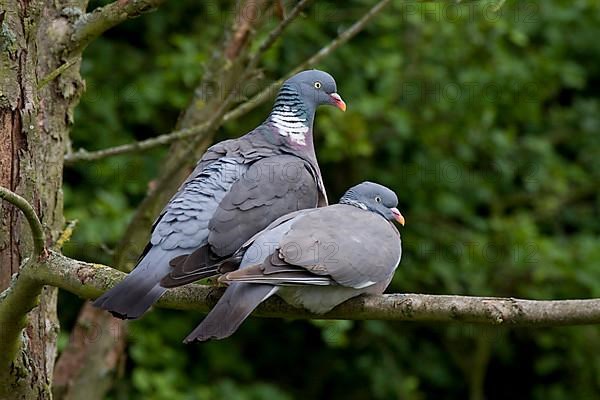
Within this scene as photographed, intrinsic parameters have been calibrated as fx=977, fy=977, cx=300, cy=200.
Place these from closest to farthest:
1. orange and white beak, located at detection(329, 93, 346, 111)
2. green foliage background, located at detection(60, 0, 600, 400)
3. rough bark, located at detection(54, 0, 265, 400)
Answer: orange and white beak, located at detection(329, 93, 346, 111) → rough bark, located at detection(54, 0, 265, 400) → green foliage background, located at detection(60, 0, 600, 400)

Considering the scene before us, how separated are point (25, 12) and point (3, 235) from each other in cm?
55

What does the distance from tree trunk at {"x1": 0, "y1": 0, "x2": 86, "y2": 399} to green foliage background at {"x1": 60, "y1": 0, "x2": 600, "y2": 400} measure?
1984 mm

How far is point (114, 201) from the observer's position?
181 inches

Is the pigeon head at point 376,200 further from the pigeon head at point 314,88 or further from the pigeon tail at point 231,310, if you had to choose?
the pigeon tail at point 231,310

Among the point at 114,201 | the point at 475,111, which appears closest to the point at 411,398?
the point at 475,111

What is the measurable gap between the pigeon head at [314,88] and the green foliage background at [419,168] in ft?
5.23

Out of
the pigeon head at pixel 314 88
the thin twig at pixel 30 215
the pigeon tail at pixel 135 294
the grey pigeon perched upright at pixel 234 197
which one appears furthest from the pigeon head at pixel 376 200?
the thin twig at pixel 30 215

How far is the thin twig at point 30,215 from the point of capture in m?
1.97

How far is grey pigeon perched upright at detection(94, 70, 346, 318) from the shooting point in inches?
90.3

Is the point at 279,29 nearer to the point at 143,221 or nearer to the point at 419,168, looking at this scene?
the point at 143,221

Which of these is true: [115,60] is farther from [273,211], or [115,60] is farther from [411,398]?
[273,211]

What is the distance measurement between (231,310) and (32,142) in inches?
28.3

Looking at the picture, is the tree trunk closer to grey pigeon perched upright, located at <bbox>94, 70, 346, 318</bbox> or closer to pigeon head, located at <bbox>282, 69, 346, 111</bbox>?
grey pigeon perched upright, located at <bbox>94, 70, 346, 318</bbox>

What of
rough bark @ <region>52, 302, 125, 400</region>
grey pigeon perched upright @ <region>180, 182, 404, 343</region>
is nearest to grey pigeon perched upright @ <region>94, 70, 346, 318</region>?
grey pigeon perched upright @ <region>180, 182, 404, 343</region>
